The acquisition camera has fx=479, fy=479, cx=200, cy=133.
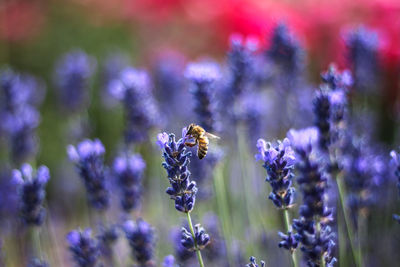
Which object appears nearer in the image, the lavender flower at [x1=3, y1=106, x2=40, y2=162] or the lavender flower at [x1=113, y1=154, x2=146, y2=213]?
the lavender flower at [x1=113, y1=154, x2=146, y2=213]

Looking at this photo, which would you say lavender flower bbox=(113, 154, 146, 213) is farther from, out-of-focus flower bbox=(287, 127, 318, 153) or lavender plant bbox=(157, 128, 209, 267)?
out-of-focus flower bbox=(287, 127, 318, 153)

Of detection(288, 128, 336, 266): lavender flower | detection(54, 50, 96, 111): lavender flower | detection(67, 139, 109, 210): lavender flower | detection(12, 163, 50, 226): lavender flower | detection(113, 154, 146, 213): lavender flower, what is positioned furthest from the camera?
detection(54, 50, 96, 111): lavender flower

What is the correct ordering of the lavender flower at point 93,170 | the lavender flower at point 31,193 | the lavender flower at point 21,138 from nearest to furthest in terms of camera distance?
the lavender flower at point 31,193, the lavender flower at point 93,170, the lavender flower at point 21,138

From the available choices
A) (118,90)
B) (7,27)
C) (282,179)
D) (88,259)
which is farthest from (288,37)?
(7,27)

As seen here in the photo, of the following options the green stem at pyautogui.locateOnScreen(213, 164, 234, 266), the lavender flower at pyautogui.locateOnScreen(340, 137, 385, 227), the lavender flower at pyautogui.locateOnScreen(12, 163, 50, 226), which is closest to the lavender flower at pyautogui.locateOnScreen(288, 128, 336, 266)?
the lavender flower at pyautogui.locateOnScreen(340, 137, 385, 227)

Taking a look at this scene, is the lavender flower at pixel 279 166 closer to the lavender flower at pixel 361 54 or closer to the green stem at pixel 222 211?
the green stem at pixel 222 211

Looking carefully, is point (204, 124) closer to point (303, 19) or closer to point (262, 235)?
point (262, 235)

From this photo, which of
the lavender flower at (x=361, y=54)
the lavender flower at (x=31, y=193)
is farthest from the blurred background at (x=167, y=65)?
the lavender flower at (x=31, y=193)
